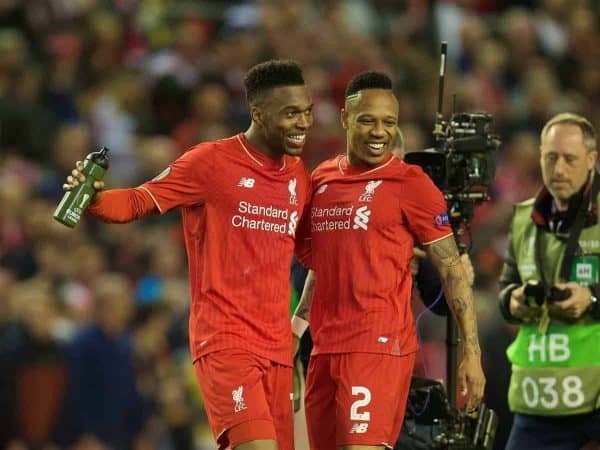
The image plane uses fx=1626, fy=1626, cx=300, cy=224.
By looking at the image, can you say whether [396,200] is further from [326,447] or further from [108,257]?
[108,257]

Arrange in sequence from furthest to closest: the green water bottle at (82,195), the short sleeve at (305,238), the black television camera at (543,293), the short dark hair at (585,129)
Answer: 1. the short dark hair at (585,129)
2. the black television camera at (543,293)
3. the short sleeve at (305,238)
4. the green water bottle at (82,195)

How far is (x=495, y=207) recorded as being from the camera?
13.0m

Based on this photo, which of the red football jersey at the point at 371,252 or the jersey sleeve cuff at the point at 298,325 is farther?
the jersey sleeve cuff at the point at 298,325

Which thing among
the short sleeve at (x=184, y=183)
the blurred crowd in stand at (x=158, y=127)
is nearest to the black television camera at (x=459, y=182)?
the short sleeve at (x=184, y=183)

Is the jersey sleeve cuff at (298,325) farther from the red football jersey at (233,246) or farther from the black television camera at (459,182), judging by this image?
the black television camera at (459,182)

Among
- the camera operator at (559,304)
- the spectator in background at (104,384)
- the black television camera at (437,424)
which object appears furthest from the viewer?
the spectator in background at (104,384)

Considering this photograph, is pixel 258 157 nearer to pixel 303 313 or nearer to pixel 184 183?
pixel 184 183

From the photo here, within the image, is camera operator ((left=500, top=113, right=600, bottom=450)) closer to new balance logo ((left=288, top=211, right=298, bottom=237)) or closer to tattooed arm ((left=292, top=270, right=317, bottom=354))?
tattooed arm ((left=292, top=270, right=317, bottom=354))

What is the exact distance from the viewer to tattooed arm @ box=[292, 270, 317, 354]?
24.3ft

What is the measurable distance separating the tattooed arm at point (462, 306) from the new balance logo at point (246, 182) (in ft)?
2.65

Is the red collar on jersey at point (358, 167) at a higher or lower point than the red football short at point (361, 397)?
higher

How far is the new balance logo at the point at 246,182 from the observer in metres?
6.91

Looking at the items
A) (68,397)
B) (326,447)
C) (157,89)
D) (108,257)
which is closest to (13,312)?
(68,397)

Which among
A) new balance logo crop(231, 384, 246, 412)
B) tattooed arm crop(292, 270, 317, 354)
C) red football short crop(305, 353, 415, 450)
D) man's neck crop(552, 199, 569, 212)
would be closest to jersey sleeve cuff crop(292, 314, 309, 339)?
tattooed arm crop(292, 270, 317, 354)
